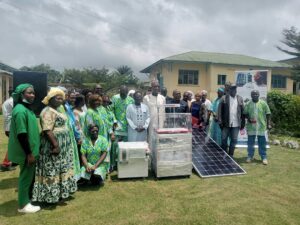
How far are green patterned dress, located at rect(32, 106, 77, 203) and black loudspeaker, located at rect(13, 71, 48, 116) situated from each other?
86 centimetres

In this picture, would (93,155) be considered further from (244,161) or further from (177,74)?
(177,74)

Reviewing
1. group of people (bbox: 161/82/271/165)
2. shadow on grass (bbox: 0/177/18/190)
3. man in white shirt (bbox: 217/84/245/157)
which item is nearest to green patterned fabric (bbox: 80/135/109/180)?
shadow on grass (bbox: 0/177/18/190)

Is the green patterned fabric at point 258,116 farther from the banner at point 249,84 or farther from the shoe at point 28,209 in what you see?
the shoe at point 28,209

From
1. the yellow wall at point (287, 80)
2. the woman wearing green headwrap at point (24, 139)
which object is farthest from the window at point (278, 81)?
the woman wearing green headwrap at point (24, 139)

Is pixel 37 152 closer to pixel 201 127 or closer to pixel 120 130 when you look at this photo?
pixel 120 130

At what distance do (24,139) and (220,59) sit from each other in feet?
83.8

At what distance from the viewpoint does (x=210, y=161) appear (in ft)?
21.4

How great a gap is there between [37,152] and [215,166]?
394 centimetres

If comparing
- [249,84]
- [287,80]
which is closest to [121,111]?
[249,84]

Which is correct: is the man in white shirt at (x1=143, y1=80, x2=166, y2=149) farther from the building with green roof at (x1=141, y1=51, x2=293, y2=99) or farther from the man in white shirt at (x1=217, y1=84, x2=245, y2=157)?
the building with green roof at (x1=141, y1=51, x2=293, y2=99)

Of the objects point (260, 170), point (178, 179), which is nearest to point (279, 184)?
point (260, 170)

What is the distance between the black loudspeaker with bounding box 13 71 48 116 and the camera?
193 inches

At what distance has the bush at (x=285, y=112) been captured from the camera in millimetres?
11703

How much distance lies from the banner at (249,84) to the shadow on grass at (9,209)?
719 centimetres
